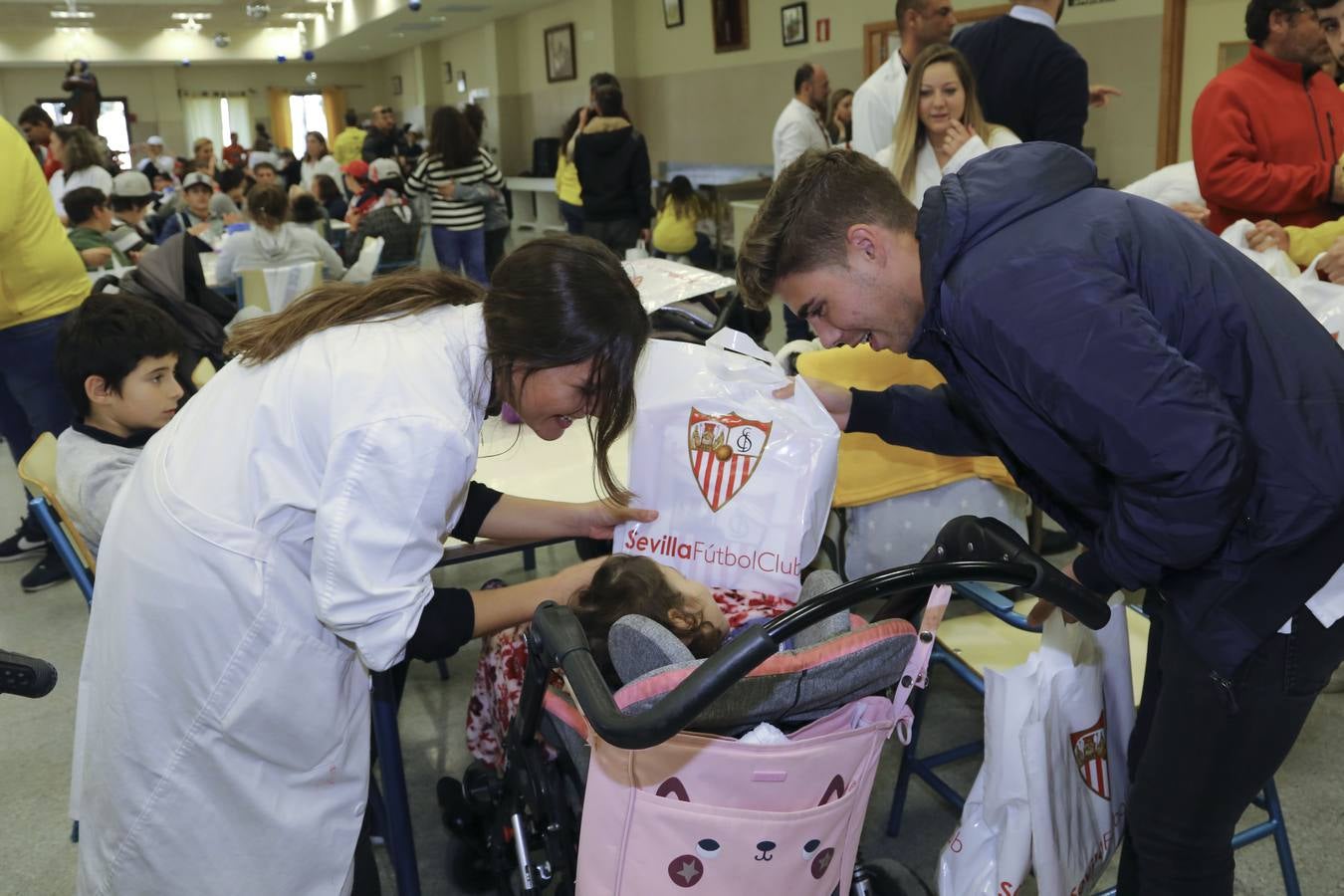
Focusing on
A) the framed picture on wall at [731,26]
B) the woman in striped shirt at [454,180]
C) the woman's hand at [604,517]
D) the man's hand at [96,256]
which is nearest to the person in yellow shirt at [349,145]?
the framed picture on wall at [731,26]

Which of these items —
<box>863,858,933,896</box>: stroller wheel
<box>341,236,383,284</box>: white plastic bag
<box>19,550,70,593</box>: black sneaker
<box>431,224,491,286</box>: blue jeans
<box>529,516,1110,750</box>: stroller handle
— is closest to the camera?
<box>529,516,1110,750</box>: stroller handle

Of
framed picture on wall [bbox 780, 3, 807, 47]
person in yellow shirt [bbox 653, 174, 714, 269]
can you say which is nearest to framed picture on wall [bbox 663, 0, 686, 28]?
framed picture on wall [bbox 780, 3, 807, 47]

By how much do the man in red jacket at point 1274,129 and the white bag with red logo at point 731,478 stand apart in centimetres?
140

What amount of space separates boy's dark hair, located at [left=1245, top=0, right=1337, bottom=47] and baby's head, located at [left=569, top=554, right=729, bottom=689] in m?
1.89

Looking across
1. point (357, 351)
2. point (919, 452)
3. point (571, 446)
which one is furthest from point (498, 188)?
point (357, 351)

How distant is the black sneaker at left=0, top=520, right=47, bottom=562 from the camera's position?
12.1 ft

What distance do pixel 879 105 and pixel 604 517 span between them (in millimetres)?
1996

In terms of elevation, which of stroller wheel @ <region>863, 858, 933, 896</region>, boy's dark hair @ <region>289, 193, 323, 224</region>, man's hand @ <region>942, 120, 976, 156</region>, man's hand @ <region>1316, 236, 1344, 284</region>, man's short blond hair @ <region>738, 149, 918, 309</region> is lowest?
stroller wheel @ <region>863, 858, 933, 896</region>

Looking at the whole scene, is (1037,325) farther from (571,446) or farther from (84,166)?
(84,166)

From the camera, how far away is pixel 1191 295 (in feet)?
3.66

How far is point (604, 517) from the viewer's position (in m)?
1.79

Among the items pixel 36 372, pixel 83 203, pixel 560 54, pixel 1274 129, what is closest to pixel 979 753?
pixel 1274 129

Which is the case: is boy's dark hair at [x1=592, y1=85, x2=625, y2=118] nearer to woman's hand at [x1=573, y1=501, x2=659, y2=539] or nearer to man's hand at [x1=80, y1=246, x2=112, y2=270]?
man's hand at [x1=80, y1=246, x2=112, y2=270]

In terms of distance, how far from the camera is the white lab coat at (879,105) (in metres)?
3.23
